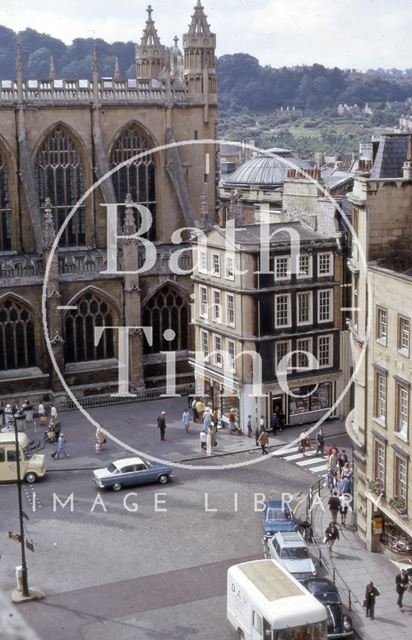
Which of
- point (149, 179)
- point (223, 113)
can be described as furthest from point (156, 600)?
point (223, 113)

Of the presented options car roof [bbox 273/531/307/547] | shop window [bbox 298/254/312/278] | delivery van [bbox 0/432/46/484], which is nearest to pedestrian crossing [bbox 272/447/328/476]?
shop window [bbox 298/254/312/278]

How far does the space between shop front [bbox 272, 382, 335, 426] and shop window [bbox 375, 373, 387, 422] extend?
553 inches

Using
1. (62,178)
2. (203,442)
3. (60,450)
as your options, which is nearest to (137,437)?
(203,442)

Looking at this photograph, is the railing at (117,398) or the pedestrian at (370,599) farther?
the railing at (117,398)

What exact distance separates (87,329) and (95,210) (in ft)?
24.2

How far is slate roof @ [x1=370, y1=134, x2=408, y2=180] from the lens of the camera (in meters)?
33.1

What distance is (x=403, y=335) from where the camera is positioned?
29766 millimetres

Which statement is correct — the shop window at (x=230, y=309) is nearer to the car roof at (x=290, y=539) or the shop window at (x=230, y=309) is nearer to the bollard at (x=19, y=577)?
the car roof at (x=290, y=539)

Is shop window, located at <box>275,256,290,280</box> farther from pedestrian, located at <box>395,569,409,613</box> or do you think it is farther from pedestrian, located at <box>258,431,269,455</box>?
pedestrian, located at <box>395,569,409,613</box>

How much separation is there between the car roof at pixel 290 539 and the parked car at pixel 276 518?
2.94 ft

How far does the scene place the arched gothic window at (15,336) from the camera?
50.6 meters

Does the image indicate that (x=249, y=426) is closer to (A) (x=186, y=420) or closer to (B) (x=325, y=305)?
(A) (x=186, y=420)

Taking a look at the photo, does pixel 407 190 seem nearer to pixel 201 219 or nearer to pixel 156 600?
pixel 156 600

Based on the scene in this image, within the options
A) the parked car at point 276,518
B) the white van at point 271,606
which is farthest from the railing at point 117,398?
the white van at point 271,606
